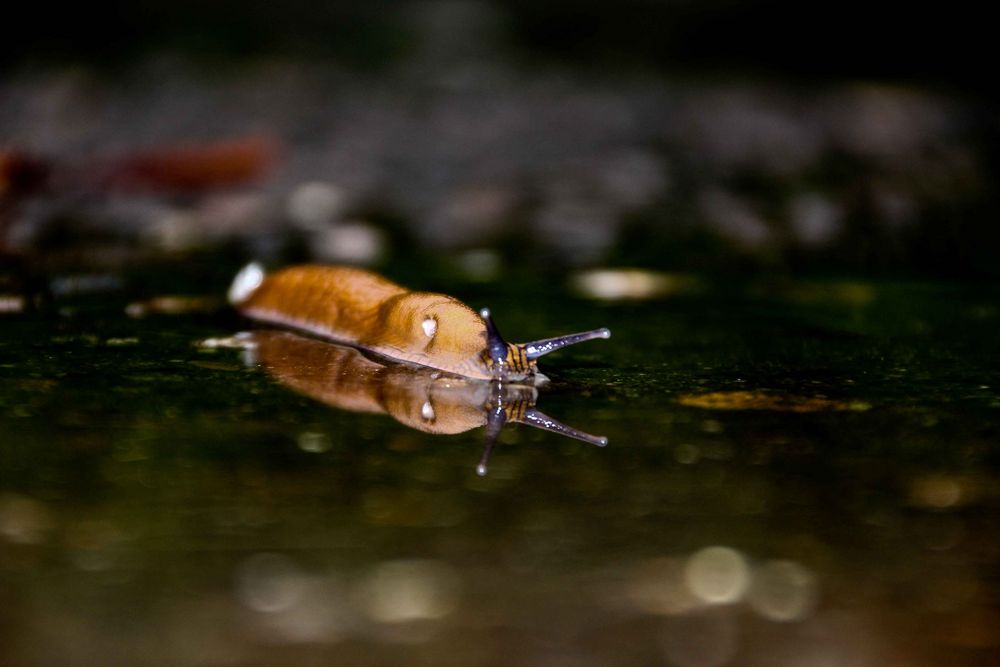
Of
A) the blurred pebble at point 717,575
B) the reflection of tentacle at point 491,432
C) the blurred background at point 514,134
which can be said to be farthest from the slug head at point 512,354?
the blurred background at point 514,134

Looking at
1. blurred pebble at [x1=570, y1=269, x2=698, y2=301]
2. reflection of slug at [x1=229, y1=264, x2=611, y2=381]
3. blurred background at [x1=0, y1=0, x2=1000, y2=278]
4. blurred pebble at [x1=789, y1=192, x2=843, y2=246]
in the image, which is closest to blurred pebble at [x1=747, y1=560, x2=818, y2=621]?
reflection of slug at [x1=229, y1=264, x2=611, y2=381]

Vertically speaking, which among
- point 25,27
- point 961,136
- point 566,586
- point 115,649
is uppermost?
point 25,27

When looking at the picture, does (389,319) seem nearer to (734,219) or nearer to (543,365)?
(543,365)

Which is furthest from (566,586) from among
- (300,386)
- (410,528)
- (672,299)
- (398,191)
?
(398,191)

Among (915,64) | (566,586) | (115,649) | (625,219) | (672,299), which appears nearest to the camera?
(115,649)

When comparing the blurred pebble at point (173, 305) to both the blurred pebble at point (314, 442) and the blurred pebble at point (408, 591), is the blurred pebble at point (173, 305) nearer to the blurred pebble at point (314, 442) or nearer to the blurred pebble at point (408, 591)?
the blurred pebble at point (314, 442)

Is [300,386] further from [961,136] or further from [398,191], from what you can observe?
[961,136]

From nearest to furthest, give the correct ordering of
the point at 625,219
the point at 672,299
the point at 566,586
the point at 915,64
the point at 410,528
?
the point at 566,586 < the point at 410,528 < the point at 672,299 < the point at 625,219 < the point at 915,64
